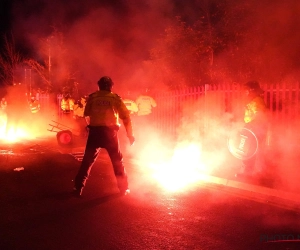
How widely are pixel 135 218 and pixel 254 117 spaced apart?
10.2 ft

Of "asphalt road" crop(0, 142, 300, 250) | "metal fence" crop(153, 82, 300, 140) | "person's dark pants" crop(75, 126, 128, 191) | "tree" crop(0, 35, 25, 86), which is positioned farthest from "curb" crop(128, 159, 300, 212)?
"tree" crop(0, 35, 25, 86)

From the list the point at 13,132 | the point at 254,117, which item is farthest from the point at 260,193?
the point at 13,132

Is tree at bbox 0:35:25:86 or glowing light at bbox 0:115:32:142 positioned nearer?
glowing light at bbox 0:115:32:142

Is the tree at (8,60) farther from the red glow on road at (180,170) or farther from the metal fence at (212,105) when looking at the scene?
the red glow on road at (180,170)

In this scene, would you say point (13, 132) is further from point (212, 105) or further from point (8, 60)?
point (8, 60)

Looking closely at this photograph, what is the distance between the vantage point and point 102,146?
542 cm

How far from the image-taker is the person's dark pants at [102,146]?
537 cm

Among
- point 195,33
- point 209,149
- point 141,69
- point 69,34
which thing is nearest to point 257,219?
point 209,149

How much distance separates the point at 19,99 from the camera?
52.4 feet

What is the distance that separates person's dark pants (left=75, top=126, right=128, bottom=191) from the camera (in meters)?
5.37

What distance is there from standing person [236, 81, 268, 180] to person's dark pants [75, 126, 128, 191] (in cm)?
235

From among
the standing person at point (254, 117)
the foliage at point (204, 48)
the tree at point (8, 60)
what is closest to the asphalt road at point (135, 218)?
the standing person at point (254, 117)

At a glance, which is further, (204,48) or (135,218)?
(204,48)

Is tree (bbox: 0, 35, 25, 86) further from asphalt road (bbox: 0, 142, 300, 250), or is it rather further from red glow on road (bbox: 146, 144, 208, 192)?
asphalt road (bbox: 0, 142, 300, 250)
